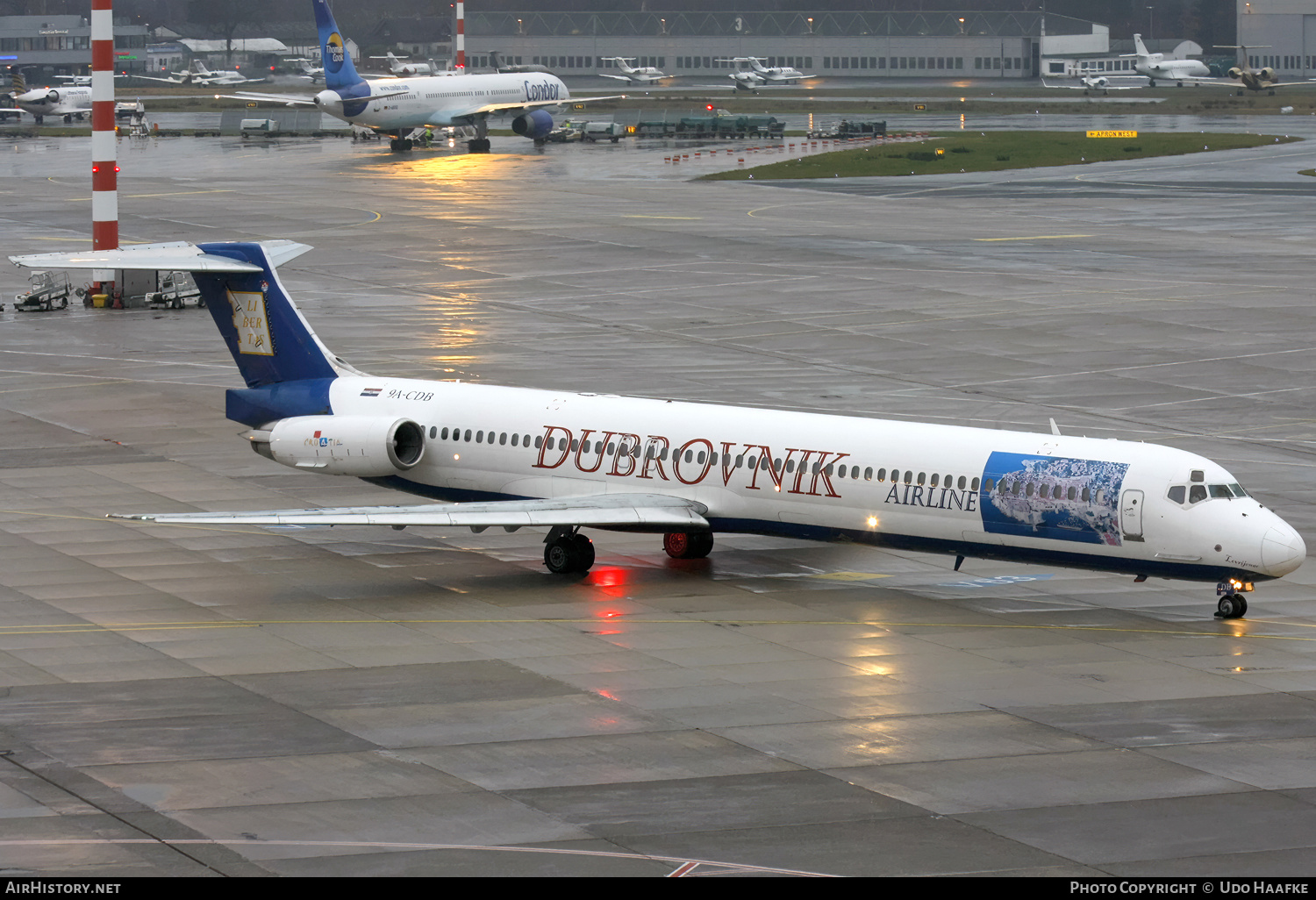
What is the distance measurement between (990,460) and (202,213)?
230 feet

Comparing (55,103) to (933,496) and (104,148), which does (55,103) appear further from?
(933,496)

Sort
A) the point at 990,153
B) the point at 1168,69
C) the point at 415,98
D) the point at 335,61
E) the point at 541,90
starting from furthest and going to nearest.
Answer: the point at 1168,69, the point at 541,90, the point at 415,98, the point at 335,61, the point at 990,153

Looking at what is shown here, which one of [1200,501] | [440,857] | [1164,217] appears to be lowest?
[440,857]

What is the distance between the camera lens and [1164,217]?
92.4m

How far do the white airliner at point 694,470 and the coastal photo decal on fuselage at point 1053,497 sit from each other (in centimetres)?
3

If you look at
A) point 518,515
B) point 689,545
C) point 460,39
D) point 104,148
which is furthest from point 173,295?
point 460,39

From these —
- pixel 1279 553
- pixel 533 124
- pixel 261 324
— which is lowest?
pixel 1279 553

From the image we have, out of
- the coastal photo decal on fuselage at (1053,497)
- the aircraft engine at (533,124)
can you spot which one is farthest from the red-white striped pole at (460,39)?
the coastal photo decal on fuselage at (1053,497)

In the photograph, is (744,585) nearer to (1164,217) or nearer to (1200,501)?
(1200,501)

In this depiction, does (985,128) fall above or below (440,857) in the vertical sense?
above

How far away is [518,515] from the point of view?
111ft

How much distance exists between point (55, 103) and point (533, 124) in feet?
194

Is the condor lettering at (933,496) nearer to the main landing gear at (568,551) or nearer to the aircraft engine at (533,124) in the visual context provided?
the main landing gear at (568,551)
